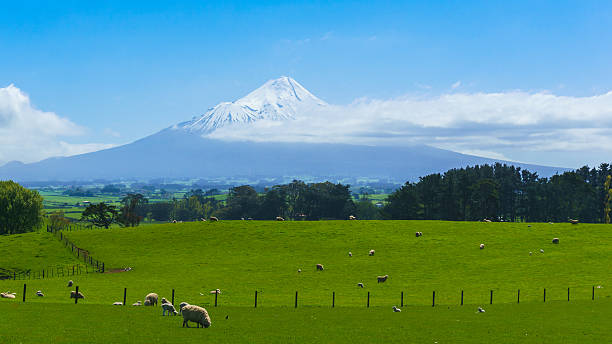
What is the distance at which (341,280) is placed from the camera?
58.6 meters

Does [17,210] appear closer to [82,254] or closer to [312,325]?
[82,254]

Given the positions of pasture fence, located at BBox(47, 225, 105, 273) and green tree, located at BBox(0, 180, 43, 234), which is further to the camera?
green tree, located at BBox(0, 180, 43, 234)

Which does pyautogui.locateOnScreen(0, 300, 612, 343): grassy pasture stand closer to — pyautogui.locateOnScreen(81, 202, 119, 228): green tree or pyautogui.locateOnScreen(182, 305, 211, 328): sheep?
pyautogui.locateOnScreen(182, 305, 211, 328): sheep

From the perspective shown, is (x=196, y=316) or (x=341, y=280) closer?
(x=196, y=316)

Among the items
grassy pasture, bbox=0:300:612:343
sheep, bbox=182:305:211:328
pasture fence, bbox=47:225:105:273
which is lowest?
pasture fence, bbox=47:225:105:273

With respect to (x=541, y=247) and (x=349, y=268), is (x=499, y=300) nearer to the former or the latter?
(x=349, y=268)

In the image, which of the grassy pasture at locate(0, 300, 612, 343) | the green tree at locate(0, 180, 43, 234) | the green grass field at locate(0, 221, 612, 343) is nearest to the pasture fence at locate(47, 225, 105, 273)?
the green grass field at locate(0, 221, 612, 343)

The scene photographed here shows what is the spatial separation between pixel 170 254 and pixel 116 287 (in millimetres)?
23383

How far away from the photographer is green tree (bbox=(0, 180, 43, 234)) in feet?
348

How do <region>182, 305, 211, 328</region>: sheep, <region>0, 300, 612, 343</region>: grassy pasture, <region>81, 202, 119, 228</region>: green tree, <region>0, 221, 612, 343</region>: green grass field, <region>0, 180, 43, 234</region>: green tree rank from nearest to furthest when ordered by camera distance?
1. <region>0, 300, 612, 343</region>: grassy pasture
2. <region>182, 305, 211, 328</region>: sheep
3. <region>0, 221, 612, 343</region>: green grass field
4. <region>0, 180, 43, 234</region>: green tree
5. <region>81, 202, 119, 228</region>: green tree

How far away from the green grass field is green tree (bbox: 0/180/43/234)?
25.0 m

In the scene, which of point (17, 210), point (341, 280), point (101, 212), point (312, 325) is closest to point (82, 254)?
point (17, 210)

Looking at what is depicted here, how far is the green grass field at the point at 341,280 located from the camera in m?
30.5

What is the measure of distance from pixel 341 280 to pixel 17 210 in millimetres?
83077
